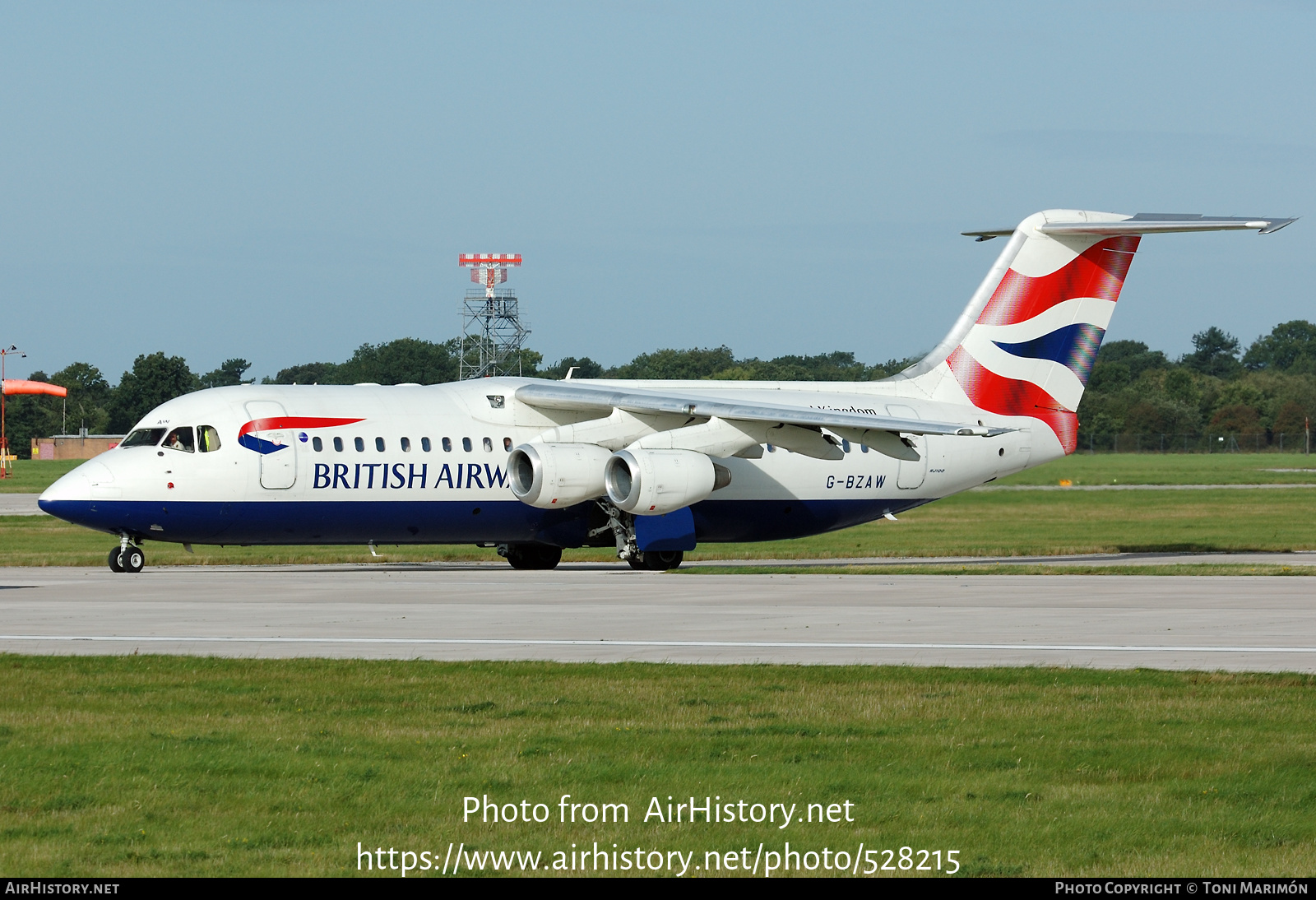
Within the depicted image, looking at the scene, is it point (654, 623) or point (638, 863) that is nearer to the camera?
point (638, 863)

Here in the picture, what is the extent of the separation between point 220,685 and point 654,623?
665 centimetres

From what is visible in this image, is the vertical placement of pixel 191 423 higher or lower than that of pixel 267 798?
higher

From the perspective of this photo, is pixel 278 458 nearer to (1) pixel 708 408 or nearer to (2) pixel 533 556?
(2) pixel 533 556

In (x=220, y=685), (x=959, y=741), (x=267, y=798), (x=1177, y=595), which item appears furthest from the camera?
(x=1177, y=595)

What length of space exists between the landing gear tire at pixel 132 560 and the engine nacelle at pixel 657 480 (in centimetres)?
800

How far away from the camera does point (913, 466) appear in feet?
112

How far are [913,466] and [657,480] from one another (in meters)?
6.71

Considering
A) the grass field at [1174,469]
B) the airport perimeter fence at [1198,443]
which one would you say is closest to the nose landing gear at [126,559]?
the grass field at [1174,469]

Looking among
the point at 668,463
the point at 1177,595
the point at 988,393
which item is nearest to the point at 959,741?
the point at 1177,595

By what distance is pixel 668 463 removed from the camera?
2978cm

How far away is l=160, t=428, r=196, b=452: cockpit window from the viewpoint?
28719 millimetres

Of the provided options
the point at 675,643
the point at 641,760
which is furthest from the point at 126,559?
the point at 641,760

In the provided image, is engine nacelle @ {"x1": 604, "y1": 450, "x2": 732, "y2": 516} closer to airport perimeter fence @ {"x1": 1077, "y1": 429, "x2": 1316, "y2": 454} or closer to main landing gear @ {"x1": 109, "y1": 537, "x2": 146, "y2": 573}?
main landing gear @ {"x1": 109, "y1": 537, "x2": 146, "y2": 573}
